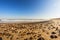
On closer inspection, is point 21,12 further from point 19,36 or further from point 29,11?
point 19,36

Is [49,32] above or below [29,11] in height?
below

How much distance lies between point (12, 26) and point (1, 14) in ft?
2.43

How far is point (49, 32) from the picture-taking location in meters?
3.77

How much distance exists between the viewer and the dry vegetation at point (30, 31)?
353cm

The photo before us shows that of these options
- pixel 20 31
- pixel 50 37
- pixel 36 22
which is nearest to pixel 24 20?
pixel 36 22

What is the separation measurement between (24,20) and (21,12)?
13.5 inches

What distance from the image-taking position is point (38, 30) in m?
3.96

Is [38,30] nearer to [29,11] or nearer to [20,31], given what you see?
[20,31]

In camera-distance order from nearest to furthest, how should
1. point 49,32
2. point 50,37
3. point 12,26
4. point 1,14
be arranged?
point 50,37 < point 49,32 < point 12,26 < point 1,14

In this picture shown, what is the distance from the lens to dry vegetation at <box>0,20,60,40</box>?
353 cm

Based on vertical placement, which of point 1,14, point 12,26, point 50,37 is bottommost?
point 50,37

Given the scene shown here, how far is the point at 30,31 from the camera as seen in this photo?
388 centimetres

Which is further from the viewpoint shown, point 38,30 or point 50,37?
point 38,30

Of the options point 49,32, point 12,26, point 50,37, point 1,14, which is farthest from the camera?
point 1,14
